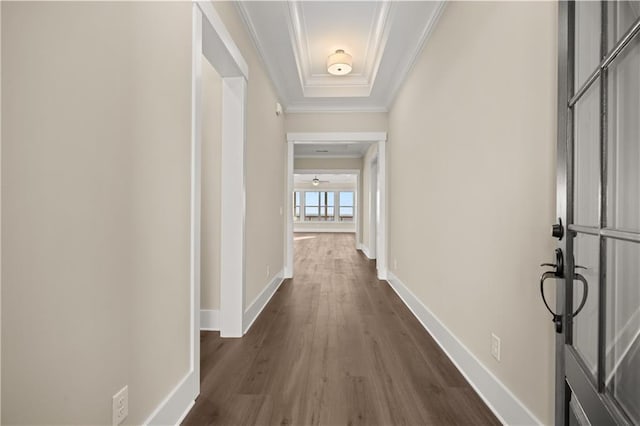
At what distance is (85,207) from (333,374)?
1668 mm

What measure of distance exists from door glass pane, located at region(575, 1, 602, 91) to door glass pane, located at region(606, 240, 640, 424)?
51 centimetres

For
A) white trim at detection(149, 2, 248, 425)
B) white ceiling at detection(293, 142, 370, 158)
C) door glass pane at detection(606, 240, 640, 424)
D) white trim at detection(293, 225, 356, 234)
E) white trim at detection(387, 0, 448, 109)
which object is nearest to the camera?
door glass pane at detection(606, 240, 640, 424)

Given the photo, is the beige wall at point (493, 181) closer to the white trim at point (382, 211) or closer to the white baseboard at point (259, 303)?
the white baseboard at point (259, 303)

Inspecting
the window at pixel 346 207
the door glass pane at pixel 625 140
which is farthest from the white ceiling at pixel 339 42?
the window at pixel 346 207

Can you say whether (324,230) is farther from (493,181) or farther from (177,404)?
(177,404)

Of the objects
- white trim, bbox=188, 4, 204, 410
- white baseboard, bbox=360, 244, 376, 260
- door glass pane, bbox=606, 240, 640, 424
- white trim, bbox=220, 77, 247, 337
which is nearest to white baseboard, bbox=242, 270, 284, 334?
white trim, bbox=220, 77, 247, 337

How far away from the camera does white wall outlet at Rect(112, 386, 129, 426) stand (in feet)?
3.61

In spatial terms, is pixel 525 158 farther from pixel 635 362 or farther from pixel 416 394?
pixel 416 394

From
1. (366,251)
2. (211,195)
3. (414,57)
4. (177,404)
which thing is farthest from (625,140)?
(366,251)

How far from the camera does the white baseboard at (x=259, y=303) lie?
2779 mm

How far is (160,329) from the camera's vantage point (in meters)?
1.40

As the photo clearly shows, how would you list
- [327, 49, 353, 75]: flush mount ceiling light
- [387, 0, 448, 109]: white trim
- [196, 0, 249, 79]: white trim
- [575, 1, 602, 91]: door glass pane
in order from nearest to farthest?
[575, 1, 602, 91]: door glass pane, [196, 0, 249, 79]: white trim, [387, 0, 448, 109]: white trim, [327, 49, 353, 75]: flush mount ceiling light

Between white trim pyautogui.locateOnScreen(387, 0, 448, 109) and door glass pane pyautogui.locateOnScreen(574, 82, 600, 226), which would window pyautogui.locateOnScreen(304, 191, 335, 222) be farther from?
door glass pane pyautogui.locateOnScreen(574, 82, 600, 226)

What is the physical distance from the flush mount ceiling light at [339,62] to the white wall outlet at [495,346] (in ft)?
10.4
